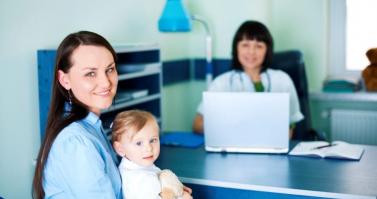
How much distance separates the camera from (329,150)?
88.4 inches

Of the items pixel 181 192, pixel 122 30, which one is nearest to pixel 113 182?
pixel 181 192

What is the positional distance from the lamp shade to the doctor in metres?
0.31

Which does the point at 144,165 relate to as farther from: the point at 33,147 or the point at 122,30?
the point at 122,30

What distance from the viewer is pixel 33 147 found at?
7.14 ft

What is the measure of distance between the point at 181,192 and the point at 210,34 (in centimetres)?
178

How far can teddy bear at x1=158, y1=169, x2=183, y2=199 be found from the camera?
5.48 feet

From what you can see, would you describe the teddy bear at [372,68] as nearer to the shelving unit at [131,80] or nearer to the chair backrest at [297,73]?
the chair backrest at [297,73]

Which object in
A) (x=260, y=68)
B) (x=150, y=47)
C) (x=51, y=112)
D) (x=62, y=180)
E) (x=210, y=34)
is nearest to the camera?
(x=62, y=180)

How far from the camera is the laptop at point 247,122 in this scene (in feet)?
7.29

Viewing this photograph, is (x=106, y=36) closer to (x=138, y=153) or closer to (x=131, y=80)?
(x=131, y=80)

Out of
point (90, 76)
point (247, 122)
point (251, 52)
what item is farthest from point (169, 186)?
point (251, 52)

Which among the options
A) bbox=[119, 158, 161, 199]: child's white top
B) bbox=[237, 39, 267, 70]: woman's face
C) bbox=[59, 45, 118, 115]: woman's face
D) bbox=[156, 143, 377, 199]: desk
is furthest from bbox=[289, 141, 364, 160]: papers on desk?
bbox=[59, 45, 118, 115]: woman's face

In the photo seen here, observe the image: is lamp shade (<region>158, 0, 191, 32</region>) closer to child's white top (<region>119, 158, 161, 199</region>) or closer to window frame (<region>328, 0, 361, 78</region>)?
child's white top (<region>119, 158, 161, 199</region>)

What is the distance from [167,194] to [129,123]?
252mm
